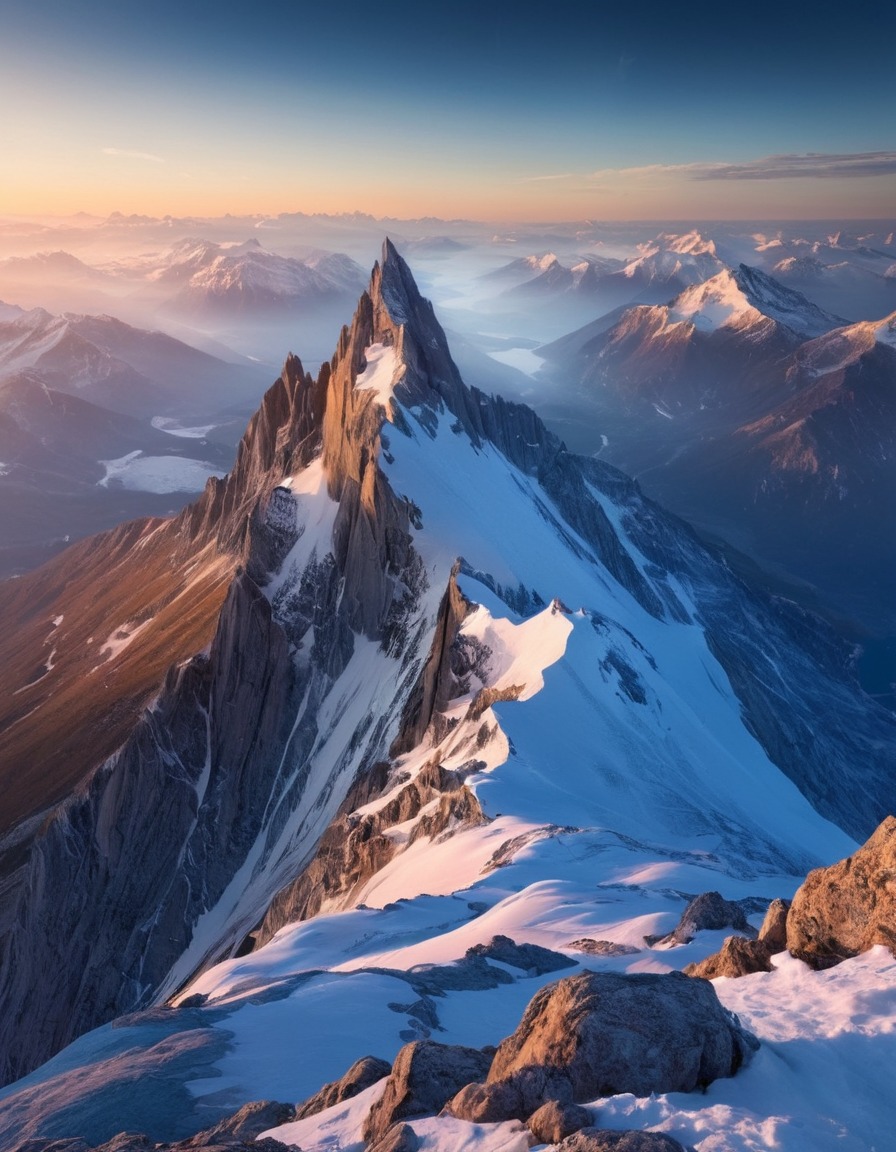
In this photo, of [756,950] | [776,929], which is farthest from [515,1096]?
[776,929]

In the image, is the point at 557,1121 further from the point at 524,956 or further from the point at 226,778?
the point at 226,778

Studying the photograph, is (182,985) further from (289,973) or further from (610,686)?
(289,973)

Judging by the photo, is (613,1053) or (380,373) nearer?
(613,1053)

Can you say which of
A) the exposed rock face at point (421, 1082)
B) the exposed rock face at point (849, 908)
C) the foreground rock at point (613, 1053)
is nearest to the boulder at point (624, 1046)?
the foreground rock at point (613, 1053)

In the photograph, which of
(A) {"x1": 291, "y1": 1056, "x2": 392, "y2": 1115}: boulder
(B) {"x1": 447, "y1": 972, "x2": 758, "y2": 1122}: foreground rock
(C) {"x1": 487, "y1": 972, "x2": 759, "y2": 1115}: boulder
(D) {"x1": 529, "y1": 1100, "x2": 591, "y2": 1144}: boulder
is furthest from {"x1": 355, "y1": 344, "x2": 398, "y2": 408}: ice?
(D) {"x1": 529, "y1": 1100, "x2": 591, "y2": 1144}: boulder

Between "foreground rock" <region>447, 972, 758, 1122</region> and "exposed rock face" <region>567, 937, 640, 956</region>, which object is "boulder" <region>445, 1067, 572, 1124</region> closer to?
"foreground rock" <region>447, 972, 758, 1122</region>

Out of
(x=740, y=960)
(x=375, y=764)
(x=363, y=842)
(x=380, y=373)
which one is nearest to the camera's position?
(x=740, y=960)

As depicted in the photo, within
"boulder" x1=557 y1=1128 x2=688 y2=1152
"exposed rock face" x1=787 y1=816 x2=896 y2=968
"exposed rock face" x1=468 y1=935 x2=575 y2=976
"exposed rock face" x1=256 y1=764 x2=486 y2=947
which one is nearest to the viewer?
"boulder" x1=557 y1=1128 x2=688 y2=1152
